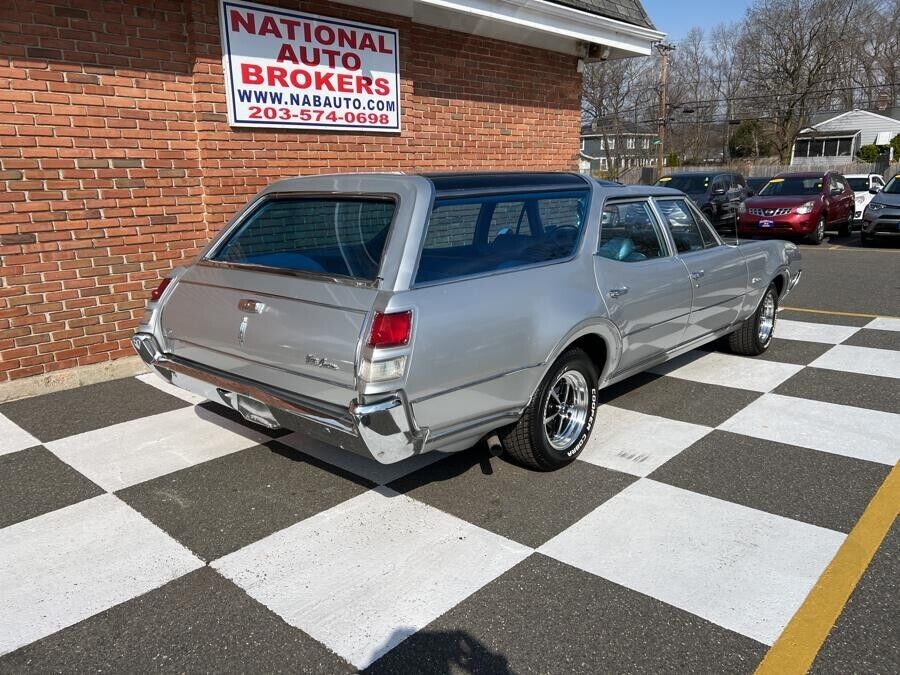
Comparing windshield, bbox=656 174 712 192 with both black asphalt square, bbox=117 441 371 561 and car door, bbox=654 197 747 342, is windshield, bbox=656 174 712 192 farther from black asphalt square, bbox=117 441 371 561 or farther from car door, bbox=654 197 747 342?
black asphalt square, bbox=117 441 371 561

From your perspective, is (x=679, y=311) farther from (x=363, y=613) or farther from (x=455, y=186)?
(x=363, y=613)

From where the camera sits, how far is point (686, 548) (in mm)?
3113

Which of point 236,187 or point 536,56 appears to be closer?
point 236,187

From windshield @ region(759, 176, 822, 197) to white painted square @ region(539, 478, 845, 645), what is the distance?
14.7 meters

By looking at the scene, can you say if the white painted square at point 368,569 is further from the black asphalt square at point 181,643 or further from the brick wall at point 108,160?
the brick wall at point 108,160

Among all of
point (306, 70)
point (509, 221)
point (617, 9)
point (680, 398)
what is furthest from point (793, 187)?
point (509, 221)

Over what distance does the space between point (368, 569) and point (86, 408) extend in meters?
3.18

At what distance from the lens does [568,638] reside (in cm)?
254

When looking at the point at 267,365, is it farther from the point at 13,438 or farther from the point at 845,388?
the point at 845,388

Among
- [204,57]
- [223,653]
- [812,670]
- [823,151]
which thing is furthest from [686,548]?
[823,151]

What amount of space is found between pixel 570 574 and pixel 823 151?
194ft

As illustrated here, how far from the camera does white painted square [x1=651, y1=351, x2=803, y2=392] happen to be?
549cm

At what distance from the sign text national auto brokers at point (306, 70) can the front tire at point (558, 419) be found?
4.10 meters

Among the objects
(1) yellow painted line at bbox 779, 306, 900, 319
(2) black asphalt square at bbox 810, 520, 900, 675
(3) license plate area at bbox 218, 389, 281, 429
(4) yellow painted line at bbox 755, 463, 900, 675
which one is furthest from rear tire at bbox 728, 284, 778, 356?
(3) license plate area at bbox 218, 389, 281, 429
